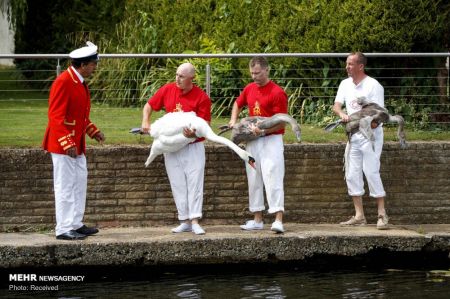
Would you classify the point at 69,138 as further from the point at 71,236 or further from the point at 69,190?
the point at 71,236

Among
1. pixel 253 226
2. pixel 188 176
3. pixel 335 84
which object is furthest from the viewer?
pixel 335 84

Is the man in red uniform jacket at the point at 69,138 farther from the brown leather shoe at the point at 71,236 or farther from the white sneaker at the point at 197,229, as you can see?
the white sneaker at the point at 197,229

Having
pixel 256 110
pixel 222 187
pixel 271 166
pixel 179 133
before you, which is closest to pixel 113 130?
pixel 222 187

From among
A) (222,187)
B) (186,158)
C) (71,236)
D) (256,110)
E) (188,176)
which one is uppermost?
(256,110)

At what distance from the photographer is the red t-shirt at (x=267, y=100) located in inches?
470

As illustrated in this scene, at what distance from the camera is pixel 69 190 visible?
11.6 m

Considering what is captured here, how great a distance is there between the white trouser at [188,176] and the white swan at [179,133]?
0.36 feet

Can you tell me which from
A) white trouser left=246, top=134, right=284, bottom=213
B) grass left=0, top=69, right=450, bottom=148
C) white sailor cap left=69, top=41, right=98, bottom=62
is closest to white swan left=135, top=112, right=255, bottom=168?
white trouser left=246, top=134, right=284, bottom=213

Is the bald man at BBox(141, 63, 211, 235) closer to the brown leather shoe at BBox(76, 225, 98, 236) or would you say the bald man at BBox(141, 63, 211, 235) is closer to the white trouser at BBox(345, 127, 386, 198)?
the brown leather shoe at BBox(76, 225, 98, 236)

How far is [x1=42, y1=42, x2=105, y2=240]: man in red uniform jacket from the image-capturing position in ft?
37.3

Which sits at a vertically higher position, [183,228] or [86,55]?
[86,55]

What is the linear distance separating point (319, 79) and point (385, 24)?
1.27 meters

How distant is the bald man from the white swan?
0.10 m

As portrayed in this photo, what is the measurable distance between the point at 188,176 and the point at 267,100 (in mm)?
1073
